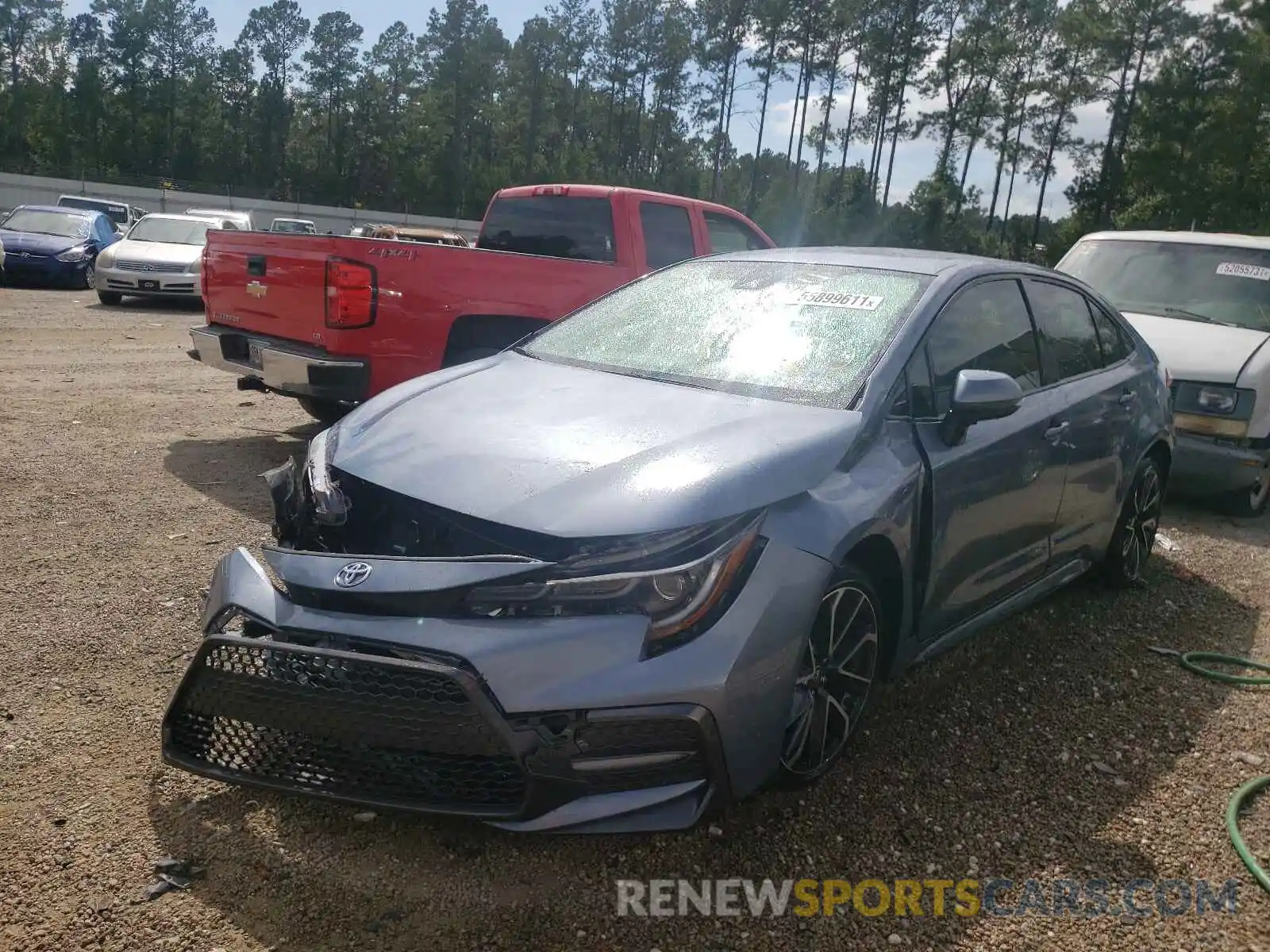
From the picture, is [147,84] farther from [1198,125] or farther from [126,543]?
[126,543]

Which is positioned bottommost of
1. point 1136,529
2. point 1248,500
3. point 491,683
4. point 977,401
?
point 1248,500

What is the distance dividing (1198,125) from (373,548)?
152 feet

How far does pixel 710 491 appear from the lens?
262cm

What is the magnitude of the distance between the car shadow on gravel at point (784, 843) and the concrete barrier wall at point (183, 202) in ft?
124

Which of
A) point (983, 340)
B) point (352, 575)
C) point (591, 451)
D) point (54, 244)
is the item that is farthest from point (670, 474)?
point (54, 244)

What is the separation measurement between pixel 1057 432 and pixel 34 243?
1763 cm

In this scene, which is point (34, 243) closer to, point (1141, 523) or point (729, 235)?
point (729, 235)

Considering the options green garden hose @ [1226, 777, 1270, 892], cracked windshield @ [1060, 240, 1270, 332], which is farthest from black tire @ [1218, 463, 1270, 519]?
green garden hose @ [1226, 777, 1270, 892]

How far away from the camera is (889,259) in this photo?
404 cm

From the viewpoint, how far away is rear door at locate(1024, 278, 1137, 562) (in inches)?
167

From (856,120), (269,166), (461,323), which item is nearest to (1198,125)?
(856,120)

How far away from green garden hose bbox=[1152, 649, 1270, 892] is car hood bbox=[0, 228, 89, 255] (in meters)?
17.6

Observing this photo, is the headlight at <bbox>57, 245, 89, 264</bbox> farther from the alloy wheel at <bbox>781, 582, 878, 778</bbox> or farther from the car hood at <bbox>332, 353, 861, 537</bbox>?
the alloy wheel at <bbox>781, 582, 878, 778</bbox>

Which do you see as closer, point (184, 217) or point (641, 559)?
point (641, 559)
